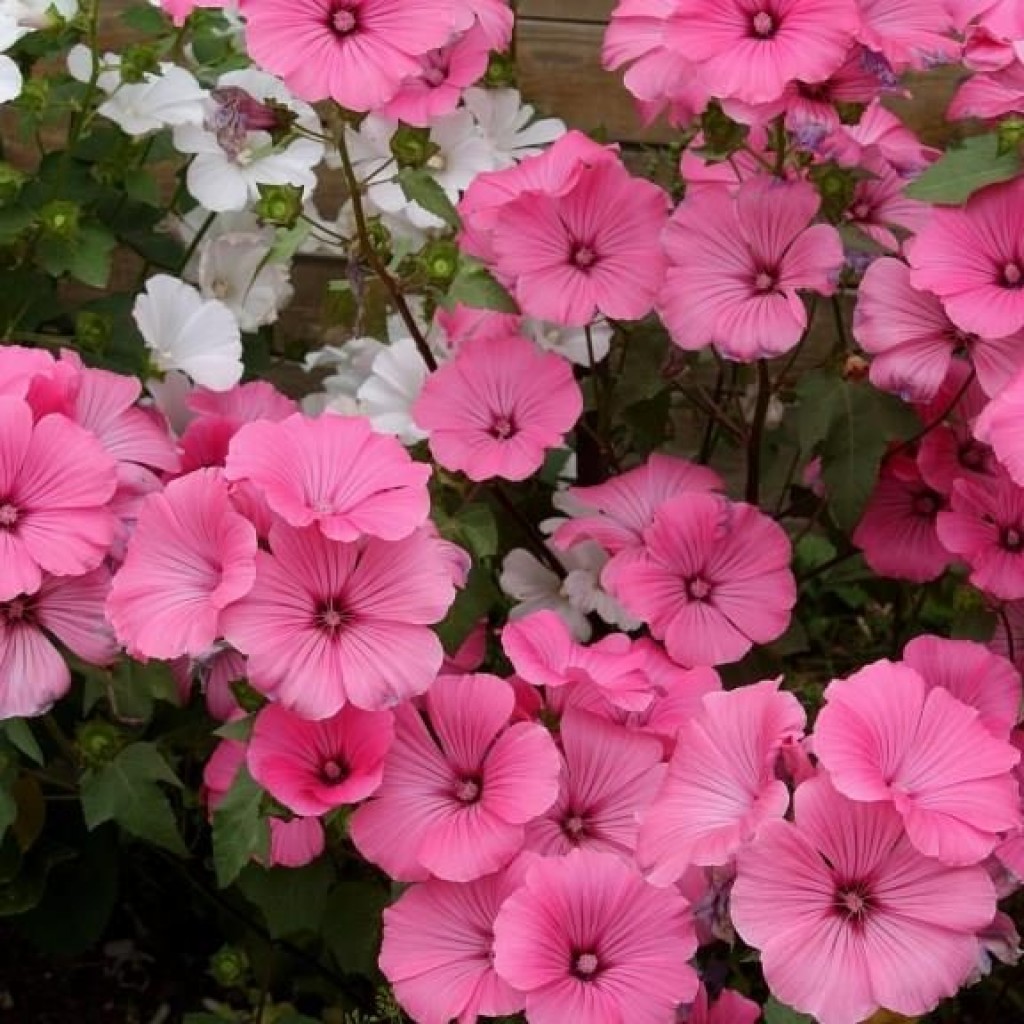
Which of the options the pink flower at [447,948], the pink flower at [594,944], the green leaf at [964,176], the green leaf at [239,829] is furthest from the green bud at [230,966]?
the green leaf at [964,176]

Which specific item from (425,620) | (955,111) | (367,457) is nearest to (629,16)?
(955,111)

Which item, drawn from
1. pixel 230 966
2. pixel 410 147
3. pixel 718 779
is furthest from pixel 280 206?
pixel 230 966

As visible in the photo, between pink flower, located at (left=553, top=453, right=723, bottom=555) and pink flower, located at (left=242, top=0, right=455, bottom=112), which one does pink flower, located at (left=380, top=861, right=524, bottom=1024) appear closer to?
pink flower, located at (left=553, top=453, right=723, bottom=555)

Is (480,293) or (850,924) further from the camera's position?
(480,293)

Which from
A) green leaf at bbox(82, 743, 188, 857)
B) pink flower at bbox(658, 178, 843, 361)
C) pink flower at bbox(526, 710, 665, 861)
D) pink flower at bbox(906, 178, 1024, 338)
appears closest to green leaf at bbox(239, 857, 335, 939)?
green leaf at bbox(82, 743, 188, 857)

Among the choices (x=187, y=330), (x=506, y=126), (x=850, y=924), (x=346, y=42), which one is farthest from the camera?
(x=506, y=126)

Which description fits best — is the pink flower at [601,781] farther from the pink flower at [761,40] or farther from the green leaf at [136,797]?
the pink flower at [761,40]

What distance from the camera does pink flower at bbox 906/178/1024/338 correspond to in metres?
1.41

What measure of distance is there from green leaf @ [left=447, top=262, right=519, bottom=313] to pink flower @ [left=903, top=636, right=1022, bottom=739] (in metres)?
0.45

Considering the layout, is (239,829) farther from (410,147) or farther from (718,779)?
(410,147)

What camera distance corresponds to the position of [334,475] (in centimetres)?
127

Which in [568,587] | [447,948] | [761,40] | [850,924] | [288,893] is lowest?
[288,893]

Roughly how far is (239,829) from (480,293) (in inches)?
19.6

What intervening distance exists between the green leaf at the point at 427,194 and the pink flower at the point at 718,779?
0.49 meters
